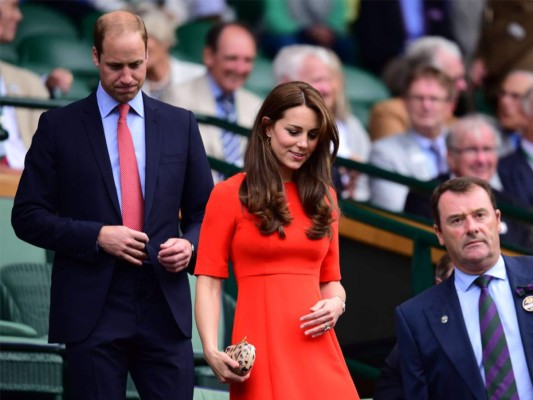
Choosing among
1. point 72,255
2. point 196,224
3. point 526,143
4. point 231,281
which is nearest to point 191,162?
point 196,224

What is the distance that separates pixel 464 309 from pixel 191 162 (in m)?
1.20

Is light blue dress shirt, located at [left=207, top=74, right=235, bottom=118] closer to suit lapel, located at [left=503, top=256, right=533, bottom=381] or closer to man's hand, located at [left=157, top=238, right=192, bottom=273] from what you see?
suit lapel, located at [left=503, top=256, right=533, bottom=381]

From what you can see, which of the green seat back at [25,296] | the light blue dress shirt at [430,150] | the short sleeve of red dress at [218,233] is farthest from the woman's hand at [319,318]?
the light blue dress shirt at [430,150]

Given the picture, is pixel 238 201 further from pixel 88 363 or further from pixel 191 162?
pixel 88 363

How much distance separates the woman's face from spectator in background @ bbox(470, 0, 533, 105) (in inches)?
289

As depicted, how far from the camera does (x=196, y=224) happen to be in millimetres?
5090

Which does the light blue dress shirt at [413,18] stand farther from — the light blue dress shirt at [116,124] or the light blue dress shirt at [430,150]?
the light blue dress shirt at [116,124]

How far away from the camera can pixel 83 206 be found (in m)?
4.95

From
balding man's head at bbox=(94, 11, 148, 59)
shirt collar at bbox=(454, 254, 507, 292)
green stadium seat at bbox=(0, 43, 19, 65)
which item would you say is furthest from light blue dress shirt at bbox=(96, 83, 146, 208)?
green stadium seat at bbox=(0, 43, 19, 65)

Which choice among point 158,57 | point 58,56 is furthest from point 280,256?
point 58,56

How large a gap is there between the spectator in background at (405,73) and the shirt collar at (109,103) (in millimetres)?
5113

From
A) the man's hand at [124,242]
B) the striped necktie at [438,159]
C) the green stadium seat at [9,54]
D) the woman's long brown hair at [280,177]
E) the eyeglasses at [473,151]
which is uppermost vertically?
the green stadium seat at [9,54]

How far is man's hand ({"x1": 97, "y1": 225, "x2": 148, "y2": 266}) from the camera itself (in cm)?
479

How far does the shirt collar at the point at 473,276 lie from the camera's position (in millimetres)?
5242
